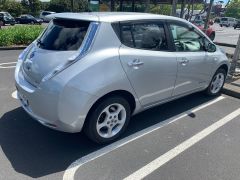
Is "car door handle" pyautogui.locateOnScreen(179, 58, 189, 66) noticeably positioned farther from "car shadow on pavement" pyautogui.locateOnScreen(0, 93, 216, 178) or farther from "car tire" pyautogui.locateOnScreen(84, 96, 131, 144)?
"car tire" pyautogui.locateOnScreen(84, 96, 131, 144)

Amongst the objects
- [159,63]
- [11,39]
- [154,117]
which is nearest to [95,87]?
[159,63]

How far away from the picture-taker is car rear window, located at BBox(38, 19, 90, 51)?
357 cm

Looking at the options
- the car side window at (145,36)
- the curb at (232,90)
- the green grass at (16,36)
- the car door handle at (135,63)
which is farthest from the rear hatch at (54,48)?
the green grass at (16,36)

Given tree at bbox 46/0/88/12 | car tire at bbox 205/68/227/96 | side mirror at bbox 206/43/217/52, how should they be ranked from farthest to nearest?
tree at bbox 46/0/88/12, car tire at bbox 205/68/227/96, side mirror at bbox 206/43/217/52

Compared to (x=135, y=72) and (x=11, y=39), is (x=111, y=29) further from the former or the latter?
(x=11, y=39)

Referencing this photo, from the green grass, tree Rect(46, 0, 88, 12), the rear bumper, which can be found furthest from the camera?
tree Rect(46, 0, 88, 12)

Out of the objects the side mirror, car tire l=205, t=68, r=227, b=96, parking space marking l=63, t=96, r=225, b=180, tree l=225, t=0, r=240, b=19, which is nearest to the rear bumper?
parking space marking l=63, t=96, r=225, b=180

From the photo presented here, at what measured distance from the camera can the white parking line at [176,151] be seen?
130 inches

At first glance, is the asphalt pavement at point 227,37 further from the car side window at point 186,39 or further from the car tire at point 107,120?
the car tire at point 107,120

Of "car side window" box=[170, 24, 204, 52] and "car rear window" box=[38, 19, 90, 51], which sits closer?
"car rear window" box=[38, 19, 90, 51]

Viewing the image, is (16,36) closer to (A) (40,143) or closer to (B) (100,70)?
(A) (40,143)

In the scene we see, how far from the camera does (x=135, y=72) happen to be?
383 centimetres

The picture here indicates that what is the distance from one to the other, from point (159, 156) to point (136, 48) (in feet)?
4.69

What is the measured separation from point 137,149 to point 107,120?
1.77 feet
